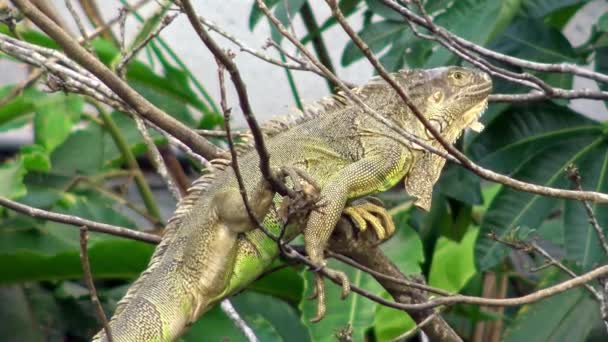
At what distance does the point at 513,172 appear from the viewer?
12.4ft

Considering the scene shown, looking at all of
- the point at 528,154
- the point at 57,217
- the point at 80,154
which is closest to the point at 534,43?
the point at 528,154

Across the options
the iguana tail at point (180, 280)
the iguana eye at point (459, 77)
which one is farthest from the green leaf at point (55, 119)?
the iguana eye at point (459, 77)

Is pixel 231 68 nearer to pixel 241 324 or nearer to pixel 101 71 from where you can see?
pixel 101 71

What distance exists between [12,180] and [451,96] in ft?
5.41

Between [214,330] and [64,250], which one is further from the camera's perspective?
[64,250]

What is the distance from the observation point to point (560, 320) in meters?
3.64

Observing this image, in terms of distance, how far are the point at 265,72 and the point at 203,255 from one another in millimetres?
3241

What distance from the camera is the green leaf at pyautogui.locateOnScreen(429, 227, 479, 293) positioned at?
4.22m

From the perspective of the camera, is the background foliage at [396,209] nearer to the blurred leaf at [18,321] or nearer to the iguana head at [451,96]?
the blurred leaf at [18,321]

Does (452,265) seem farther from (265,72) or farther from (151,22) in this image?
(265,72)

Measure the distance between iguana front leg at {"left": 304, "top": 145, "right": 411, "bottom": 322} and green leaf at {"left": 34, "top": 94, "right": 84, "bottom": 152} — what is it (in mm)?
1815

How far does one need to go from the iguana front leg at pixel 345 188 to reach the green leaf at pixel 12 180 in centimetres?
140

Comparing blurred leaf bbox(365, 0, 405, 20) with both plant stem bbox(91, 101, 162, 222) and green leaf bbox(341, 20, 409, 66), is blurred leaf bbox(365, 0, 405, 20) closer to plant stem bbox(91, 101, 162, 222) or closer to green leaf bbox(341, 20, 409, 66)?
green leaf bbox(341, 20, 409, 66)

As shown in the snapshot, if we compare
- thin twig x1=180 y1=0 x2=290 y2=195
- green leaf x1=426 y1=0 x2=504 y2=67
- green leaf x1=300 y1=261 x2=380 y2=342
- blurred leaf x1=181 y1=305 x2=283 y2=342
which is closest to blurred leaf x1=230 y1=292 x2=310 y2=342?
blurred leaf x1=181 y1=305 x2=283 y2=342
